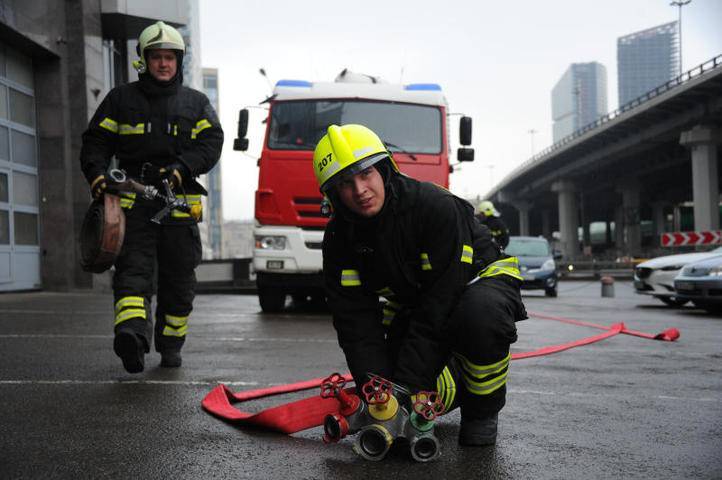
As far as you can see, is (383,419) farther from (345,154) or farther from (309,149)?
(309,149)

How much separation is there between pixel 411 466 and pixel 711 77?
110ft

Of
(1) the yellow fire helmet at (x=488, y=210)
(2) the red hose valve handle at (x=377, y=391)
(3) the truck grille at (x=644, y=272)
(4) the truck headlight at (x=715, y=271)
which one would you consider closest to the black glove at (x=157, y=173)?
(2) the red hose valve handle at (x=377, y=391)

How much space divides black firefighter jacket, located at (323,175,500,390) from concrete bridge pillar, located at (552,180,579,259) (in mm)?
62434

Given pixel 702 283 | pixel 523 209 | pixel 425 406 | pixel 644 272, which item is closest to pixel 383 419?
pixel 425 406

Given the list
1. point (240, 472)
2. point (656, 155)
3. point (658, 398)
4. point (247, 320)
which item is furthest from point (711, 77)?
point (240, 472)

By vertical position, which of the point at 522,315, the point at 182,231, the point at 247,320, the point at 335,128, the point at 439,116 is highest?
the point at 439,116

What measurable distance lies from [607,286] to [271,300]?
10.6 metres

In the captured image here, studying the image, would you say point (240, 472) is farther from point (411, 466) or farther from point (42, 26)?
point (42, 26)

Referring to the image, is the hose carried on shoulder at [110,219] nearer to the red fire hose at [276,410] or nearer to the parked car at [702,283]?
the red fire hose at [276,410]

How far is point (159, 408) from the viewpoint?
13.0ft

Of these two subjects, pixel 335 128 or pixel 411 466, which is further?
pixel 335 128

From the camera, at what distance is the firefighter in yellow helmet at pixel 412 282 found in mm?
3188

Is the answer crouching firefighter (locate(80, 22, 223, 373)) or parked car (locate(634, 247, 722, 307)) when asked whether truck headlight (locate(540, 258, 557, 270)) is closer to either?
parked car (locate(634, 247, 722, 307))

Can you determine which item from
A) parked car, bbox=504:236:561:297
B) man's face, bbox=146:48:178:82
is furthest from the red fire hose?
parked car, bbox=504:236:561:297
